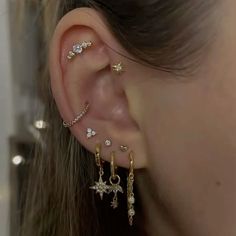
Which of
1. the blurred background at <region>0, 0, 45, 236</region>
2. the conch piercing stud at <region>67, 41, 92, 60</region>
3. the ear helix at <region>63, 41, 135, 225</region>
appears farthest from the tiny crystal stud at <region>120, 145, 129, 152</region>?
the blurred background at <region>0, 0, 45, 236</region>

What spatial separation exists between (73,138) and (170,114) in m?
0.20

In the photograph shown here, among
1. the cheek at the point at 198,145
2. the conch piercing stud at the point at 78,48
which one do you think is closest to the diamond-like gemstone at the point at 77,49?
the conch piercing stud at the point at 78,48

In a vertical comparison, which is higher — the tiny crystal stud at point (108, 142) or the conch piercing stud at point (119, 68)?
the conch piercing stud at point (119, 68)

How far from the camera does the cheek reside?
27.5 inches

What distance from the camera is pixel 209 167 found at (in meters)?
0.70

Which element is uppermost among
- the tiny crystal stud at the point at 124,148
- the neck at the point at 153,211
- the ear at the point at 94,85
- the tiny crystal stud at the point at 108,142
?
the ear at the point at 94,85

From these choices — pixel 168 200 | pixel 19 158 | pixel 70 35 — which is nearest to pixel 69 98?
pixel 70 35

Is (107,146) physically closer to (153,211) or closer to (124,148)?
(124,148)

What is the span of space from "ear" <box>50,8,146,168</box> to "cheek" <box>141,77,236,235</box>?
3 cm

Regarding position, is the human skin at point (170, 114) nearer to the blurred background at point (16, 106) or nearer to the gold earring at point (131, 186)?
the gold earring at point (131, 186)

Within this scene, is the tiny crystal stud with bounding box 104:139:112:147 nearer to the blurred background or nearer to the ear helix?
the ear helix

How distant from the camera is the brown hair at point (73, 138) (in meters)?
0.70

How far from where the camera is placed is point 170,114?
71cm

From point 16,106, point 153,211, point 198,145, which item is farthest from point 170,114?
point 16,106
